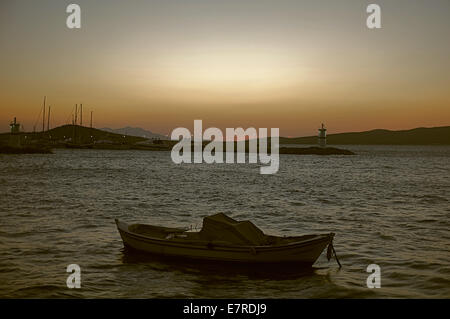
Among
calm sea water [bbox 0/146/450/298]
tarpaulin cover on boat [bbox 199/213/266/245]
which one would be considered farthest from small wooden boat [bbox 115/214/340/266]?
calm sea water [bbox 0/146/450/298]

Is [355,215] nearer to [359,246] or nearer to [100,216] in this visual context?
[359,246]

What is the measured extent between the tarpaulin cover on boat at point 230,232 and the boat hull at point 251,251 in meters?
0.38

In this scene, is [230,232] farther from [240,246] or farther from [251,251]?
[251,251]

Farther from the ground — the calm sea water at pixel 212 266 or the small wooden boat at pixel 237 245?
the small wooden boat at pixel 237 245

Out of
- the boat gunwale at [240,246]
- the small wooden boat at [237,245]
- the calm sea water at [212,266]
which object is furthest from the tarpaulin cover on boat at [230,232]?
the calm sea water at [212,266]

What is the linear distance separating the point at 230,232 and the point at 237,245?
63cm

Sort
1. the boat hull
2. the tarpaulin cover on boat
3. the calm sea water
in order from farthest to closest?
1. the tarpaulin cover on boat
2. the boat hull
3. the calm sea water

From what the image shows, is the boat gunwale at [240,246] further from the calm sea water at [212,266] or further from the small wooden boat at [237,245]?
the calm sea water at [212,266]

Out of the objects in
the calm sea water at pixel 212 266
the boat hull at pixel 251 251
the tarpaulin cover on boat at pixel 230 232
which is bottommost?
the calm sea water at pixel 212 266

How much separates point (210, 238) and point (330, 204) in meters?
25.3

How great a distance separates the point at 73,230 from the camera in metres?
25.7

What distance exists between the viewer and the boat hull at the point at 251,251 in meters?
17.4

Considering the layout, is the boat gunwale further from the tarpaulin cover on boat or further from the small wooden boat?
the tarpaulin cover on boat

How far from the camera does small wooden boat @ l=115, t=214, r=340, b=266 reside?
17.5 metres
